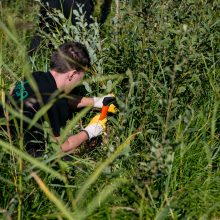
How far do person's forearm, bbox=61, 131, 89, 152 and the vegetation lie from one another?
0.07m

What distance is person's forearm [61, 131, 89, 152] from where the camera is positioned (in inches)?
119

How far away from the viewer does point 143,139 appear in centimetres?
269

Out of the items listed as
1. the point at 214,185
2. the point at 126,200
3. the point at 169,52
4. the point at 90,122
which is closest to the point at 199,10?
the point at 169,52

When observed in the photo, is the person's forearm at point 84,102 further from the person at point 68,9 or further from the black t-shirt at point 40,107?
the person at point 68,9

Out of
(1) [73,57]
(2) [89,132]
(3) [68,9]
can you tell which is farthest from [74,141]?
(3) [68,9]

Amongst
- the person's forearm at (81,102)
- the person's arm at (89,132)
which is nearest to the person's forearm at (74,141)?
the person's arm at (89,132)

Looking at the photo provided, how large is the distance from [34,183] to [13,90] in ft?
3.03

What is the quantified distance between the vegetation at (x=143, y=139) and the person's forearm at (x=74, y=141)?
2.9 inches

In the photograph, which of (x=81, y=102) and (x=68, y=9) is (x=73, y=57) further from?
(x=68, y=9)

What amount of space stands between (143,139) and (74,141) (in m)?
0.57

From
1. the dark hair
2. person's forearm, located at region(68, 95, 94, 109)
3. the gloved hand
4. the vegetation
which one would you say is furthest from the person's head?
person's forearm, located at region(68, 95, 94, 109)

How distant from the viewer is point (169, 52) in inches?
125

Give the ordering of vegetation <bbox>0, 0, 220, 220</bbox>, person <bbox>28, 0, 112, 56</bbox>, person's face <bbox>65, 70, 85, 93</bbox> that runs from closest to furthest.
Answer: vegetation <bbox>0, 0, 220, 220</bbox>, person's face <bbox>65, 70, 85, 93</bbox>, person <bbox>28, 0, 112, 56</bbox>

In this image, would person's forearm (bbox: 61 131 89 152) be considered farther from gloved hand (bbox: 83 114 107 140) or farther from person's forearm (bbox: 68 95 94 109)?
person's forearm (bbox: 68 95 94 109)
